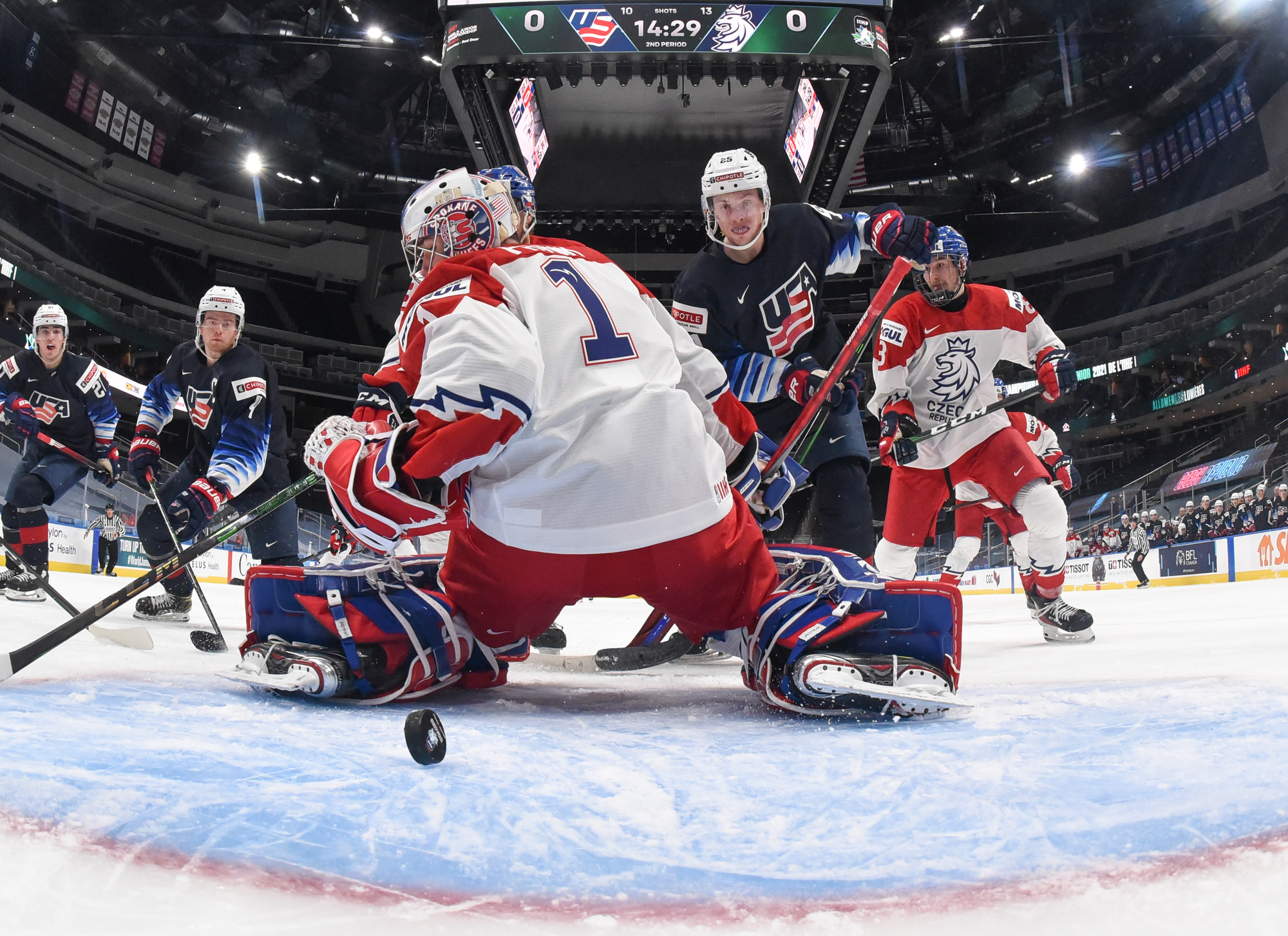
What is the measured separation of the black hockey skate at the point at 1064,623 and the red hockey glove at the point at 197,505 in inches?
125

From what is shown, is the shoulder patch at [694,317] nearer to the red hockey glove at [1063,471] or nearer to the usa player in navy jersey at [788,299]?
the usa player in navy jersey at [788,299]

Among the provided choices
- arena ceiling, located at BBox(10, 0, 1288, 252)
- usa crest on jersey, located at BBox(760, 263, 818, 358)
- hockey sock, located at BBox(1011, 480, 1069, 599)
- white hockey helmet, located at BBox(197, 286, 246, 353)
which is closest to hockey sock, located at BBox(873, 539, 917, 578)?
hockey sock, located at BBox(1011, 480, 1069, 599)

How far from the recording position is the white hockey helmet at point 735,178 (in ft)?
8.45

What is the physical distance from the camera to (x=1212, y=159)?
Result: 700 inches

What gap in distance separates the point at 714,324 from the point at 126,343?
708 inches

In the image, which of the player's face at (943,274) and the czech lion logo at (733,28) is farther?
the czech lion logo at (733,28)

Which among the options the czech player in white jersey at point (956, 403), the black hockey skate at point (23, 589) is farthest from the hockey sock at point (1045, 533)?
the black hockey skate at point (23, 589)

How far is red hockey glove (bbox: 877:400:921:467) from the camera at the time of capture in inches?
142

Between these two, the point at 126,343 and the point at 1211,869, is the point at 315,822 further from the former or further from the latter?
the point at 126,343

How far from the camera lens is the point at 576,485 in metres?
1.42

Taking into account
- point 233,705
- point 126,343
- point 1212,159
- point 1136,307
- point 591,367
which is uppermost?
point 1212,159

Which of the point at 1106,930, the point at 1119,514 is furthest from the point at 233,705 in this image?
the point at 1119,514

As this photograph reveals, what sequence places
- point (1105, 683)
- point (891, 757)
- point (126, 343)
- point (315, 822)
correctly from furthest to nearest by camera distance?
point (126, 343) → point (1105, 683) → point (891, 757) → point (315, 822)

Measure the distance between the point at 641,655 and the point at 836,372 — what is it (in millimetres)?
977
